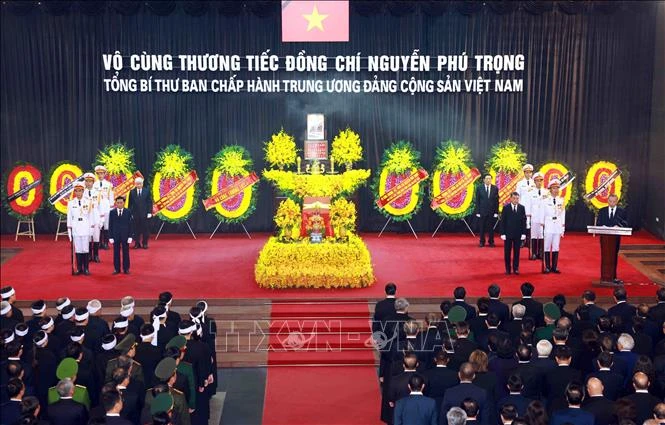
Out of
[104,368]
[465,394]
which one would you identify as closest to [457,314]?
[465,394]

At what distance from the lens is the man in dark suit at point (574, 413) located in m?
7.41

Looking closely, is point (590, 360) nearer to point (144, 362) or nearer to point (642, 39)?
point (144, 362)

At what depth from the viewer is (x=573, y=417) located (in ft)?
24.4

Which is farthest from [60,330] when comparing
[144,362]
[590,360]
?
[590,360]

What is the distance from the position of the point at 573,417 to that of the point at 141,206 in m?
12.0

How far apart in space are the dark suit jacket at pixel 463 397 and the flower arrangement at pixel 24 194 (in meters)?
13.6

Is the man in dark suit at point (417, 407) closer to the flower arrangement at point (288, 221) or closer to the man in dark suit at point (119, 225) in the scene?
the flower arrangement at point (288, 221)

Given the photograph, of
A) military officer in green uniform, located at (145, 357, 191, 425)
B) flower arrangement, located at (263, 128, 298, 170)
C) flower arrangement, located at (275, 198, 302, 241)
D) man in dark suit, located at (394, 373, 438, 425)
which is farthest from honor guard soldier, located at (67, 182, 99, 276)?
man in dark suit, located at (394, 373, 438, 425)

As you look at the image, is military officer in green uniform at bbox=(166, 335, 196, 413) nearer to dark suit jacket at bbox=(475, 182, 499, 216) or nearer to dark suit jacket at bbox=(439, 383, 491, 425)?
dark suit jacket at bbox=(439, 383, 491, 425)

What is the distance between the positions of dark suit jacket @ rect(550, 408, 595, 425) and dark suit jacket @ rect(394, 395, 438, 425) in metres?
0.99

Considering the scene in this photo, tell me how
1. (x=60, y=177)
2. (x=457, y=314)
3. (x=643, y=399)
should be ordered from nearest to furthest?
(x=643, y=399) → (x=457, y=314) → (x=60, y=177)

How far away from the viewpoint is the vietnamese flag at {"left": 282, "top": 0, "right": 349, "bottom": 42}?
19.0m

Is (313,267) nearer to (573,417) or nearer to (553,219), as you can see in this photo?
(553,219)

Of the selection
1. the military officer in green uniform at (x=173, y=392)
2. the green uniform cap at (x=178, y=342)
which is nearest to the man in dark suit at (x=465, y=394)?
the military officer in green uniform at (x=173, y=392)
